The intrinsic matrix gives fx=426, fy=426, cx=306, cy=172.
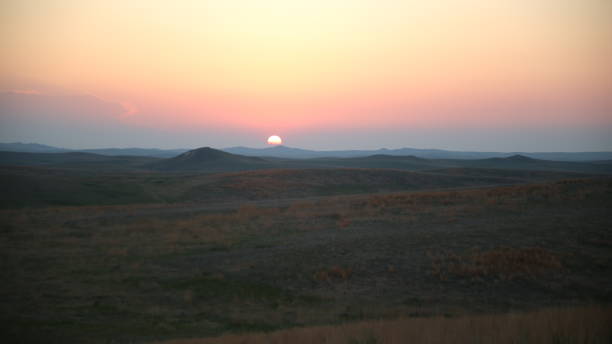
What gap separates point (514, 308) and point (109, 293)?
40.0 feet

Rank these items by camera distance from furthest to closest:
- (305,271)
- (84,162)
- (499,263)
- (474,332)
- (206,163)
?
(84,162), (206,163), (305,271), (499,263), (474,332)

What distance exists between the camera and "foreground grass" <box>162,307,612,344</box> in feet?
22.7

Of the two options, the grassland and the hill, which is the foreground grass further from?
the hill

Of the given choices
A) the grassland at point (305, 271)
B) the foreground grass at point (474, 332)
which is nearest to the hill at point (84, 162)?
the grassland at point (305, 271)

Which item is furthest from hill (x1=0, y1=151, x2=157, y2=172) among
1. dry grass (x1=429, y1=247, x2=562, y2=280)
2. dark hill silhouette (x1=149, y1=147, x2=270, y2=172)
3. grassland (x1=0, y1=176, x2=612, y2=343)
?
dry grass (x1=429, y1=247, x2=562, y2=280)

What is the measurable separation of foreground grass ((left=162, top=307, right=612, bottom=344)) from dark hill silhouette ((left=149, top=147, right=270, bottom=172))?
339ft

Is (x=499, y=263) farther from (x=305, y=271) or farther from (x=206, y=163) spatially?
(x=206, y=163)

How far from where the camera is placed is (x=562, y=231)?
18.5 meters

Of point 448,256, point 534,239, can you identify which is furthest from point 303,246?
point 534,239

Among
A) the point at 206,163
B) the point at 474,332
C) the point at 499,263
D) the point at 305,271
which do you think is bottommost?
the point at 305,271

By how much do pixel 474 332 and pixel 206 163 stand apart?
118659 millimetres

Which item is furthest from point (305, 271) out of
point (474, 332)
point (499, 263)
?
point (474, 332)

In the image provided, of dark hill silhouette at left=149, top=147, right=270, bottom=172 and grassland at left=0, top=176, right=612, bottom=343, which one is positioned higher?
dark hill silhouette at left=149, top=147, right=270, bottom=172

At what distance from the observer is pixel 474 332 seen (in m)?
7.43
